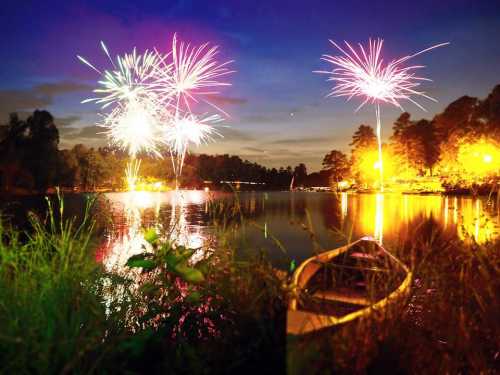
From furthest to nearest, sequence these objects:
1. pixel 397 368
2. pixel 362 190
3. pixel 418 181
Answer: pixel 362 190, pixel 418 181, pixel 397 368

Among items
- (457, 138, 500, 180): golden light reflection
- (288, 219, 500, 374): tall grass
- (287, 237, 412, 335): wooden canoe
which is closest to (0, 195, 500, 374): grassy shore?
(288, 219, 500, 374): tall grass

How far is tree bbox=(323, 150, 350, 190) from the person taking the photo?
89875 millimetres

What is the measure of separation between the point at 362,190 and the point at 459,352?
251 ft

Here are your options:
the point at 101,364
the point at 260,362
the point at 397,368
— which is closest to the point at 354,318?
the point at 397,368

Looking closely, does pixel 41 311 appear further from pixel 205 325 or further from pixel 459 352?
pixel 459 352

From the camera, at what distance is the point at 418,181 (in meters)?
60.2

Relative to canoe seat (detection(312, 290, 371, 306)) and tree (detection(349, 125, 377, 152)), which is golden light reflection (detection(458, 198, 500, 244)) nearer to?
canoe seat (detection(312, 290, 371, 306))

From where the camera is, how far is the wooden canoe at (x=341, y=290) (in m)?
3.54

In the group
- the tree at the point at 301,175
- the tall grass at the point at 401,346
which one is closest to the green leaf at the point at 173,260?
the tall grass at the point at 401,346

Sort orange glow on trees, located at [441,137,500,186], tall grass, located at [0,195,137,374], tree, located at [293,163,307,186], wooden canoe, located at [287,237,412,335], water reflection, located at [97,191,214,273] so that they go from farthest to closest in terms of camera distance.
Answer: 1. tree, located at [293,163,307,186]
2. orange glow on trees, located at [441,137,500,186]
3. water reflection, located at [97,191,214,273]
4. wooden canoe, located at [287,237,412,335]
5. tall grass, located at [0,195,137,374]

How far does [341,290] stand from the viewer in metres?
6.04

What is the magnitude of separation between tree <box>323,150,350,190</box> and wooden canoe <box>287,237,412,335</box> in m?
81.5

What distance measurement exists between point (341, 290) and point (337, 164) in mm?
91535

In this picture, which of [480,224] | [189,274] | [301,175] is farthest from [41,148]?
[301,175]
